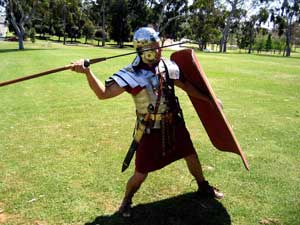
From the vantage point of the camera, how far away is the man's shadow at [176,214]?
3.78m

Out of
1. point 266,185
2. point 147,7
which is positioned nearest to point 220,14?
point 147,7

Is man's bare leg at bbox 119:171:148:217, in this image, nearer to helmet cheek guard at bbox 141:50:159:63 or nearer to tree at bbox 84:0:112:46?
helmet cheek guard at bbox 141:50:159:63

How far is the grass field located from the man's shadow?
0.01 metres

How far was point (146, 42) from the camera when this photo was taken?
334 centimetres

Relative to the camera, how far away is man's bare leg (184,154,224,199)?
13.1ft

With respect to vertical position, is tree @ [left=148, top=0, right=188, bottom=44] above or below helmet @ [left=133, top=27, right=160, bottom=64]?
above

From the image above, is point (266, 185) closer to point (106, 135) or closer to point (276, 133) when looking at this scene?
point (276, 133)

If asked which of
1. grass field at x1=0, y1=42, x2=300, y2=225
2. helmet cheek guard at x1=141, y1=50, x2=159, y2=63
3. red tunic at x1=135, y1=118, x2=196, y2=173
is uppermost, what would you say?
helmet cheek guard at x1=141, y1=50, x2=159, y2=63

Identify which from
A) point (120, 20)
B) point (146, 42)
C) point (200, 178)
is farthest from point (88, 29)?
point (146, 42)

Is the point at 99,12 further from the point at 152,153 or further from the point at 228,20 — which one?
the point at 152,153

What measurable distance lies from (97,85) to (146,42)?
60 centimetres

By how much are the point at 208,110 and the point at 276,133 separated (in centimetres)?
365

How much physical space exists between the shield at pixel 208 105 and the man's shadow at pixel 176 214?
0.68 metres

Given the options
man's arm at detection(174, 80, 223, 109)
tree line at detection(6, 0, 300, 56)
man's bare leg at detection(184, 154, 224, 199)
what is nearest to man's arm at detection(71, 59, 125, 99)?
man's arm at detection(174, 80, 223, 109)
